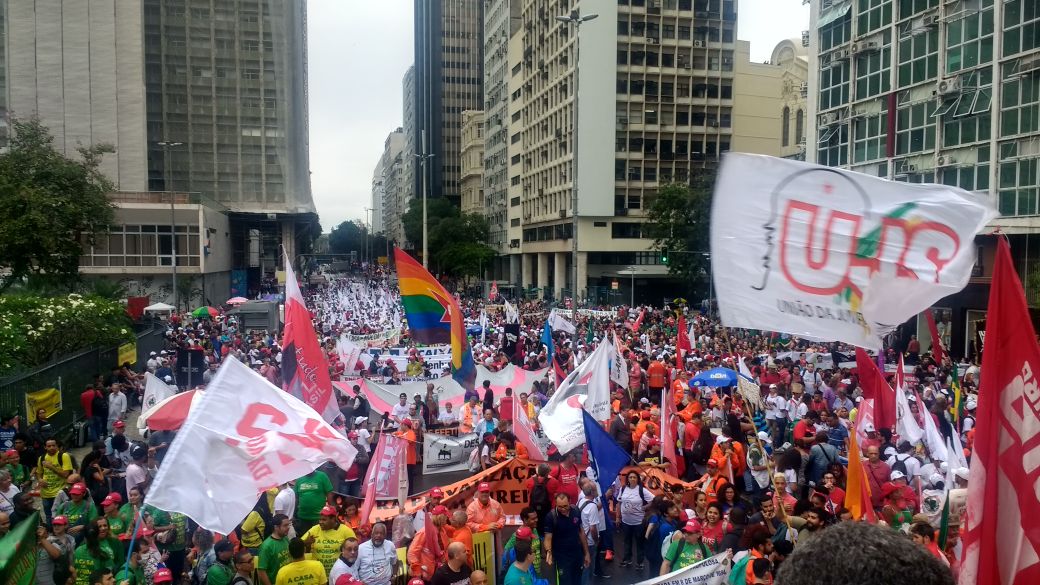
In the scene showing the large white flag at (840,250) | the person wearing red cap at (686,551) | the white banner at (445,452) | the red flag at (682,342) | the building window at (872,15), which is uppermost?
the building window at (872,15)

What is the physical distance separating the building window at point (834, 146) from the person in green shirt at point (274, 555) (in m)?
33.0

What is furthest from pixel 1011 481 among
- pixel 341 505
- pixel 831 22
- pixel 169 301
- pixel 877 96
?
pixel 169 301

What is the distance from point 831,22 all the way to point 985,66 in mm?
9054

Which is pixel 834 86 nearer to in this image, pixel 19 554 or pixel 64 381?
pixel 64 381

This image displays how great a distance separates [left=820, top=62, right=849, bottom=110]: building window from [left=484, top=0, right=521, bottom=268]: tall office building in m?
46.8

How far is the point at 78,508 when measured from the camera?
28.6ft

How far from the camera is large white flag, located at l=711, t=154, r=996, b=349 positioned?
4855mm

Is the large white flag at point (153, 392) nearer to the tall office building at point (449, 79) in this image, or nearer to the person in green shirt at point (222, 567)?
the person in green shirt at point (222, 567)

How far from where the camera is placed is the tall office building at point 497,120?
270 feet

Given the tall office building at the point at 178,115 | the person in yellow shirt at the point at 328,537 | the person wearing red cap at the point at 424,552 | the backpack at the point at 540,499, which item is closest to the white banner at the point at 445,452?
the backpack at the point at 540,499

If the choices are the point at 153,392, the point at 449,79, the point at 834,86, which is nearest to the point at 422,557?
the point at 153,392

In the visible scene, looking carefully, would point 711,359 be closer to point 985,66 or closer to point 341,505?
point 341,505

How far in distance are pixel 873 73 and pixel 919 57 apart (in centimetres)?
263

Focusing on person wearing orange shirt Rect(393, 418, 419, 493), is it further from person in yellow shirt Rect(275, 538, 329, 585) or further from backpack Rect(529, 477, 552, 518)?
person in yellow shirt Rect(275, 538, 329, 585)
